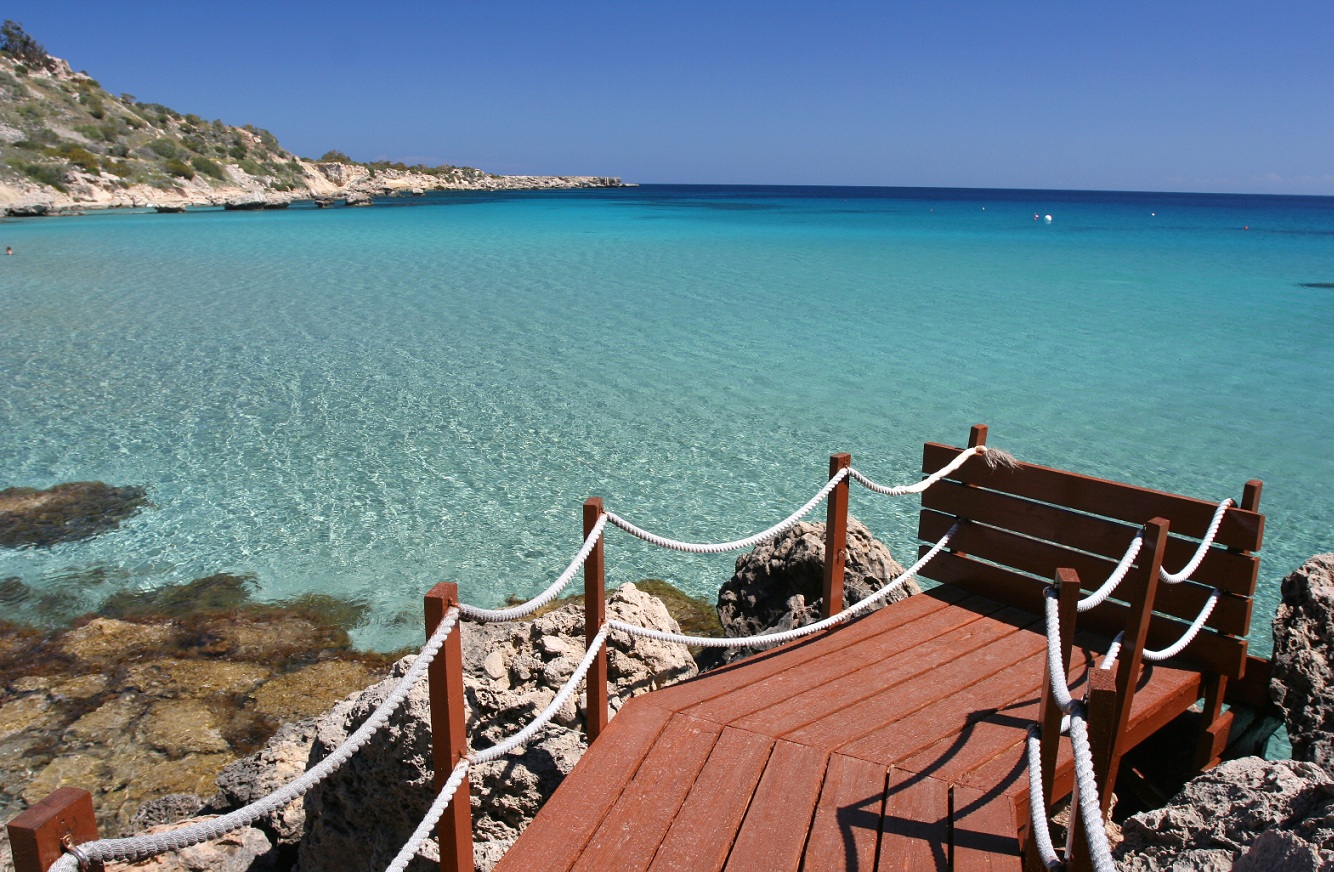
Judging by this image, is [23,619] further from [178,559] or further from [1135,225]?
[1135,225]

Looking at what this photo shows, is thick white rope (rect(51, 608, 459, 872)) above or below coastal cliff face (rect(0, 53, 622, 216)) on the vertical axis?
below

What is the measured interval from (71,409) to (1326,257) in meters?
47.4

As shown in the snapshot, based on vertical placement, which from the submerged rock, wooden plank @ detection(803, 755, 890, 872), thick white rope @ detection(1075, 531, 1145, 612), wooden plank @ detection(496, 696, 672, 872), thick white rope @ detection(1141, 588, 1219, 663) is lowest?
the submerged rock

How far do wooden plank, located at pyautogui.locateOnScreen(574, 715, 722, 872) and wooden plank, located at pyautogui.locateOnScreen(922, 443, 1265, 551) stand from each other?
7.80ft

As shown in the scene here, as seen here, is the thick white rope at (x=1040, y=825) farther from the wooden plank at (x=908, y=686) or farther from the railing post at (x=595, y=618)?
the railing post at (x=595, y=618)

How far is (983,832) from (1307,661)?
8.38ft

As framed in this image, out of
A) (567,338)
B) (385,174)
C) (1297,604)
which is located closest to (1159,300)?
(567,338)

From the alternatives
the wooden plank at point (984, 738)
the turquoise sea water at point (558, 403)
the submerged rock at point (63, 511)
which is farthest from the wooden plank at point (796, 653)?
the submerged rock at point (63, 511)

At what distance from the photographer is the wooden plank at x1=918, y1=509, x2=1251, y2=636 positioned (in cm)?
439

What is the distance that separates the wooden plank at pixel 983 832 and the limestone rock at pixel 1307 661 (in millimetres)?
2025

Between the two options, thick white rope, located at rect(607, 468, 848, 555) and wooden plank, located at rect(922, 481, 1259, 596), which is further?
wooden plank, located at rect(922, 481, 1259, 596)

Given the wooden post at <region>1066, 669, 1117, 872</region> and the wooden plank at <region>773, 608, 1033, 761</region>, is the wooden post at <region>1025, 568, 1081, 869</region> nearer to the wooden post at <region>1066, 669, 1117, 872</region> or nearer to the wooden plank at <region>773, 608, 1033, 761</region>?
the wooden post at <region>1066, 669, 1117, 872</region>

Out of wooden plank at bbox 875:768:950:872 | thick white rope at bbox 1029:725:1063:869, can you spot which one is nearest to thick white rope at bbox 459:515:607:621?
wooden plank at bbox 875:768:950:872

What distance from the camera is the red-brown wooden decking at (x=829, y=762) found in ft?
9.93
